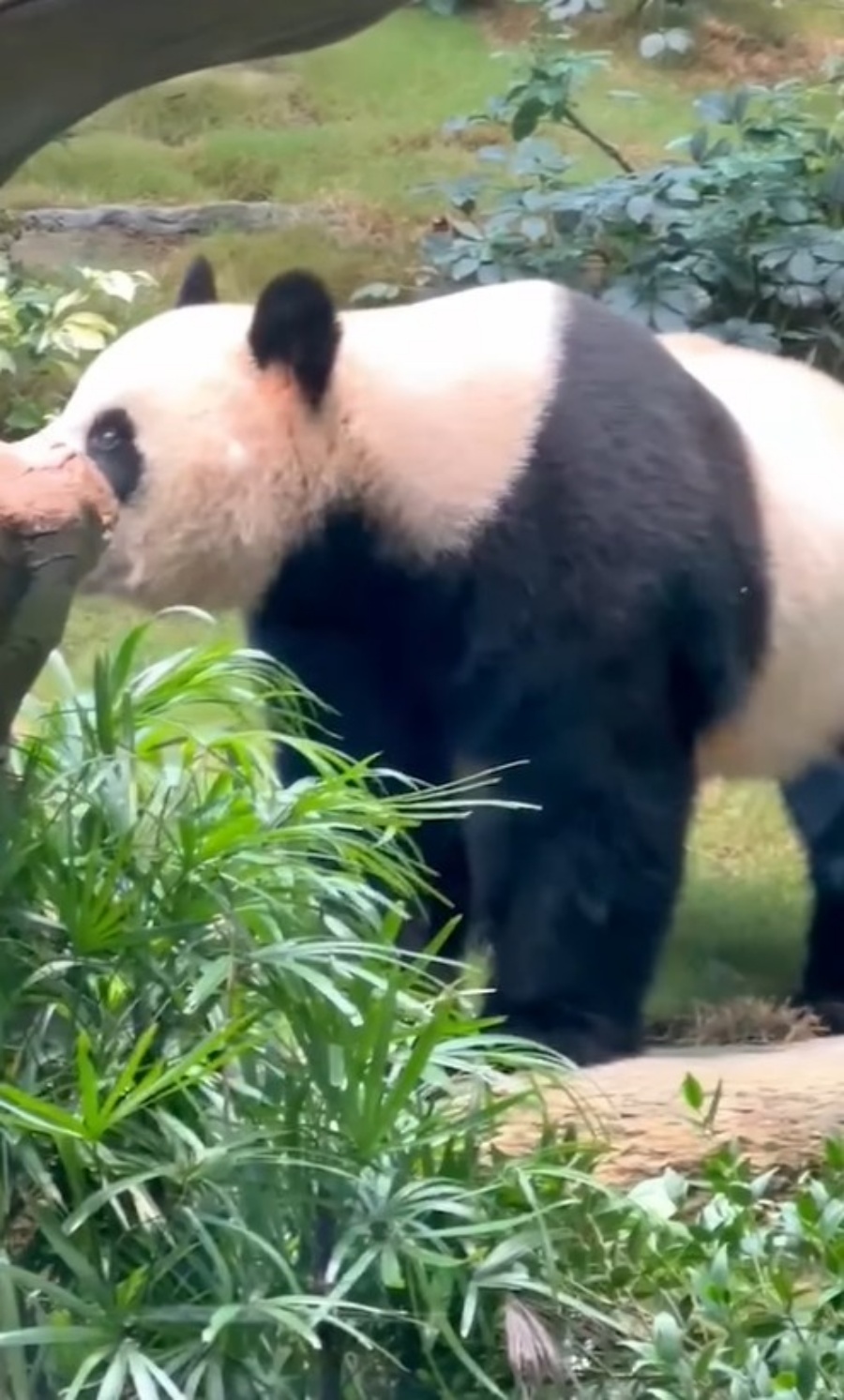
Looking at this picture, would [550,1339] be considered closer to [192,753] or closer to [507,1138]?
[507,1138]

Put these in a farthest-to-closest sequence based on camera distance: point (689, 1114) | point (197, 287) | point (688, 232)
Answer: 1. point (688, 232)
2. point (197, 287)
3. point (689, 1114)

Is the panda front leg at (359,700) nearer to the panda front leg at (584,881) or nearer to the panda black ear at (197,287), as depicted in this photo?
the panda front leg at (584,881)

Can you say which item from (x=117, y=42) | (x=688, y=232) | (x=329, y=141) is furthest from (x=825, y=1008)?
(x=329, y=141)

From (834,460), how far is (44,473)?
1.56 meters

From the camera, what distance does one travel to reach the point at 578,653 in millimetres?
2621

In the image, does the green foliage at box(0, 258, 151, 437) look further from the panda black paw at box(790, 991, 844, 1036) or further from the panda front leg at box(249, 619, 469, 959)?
the panda black paw at box(790, 991, 844, 1036)

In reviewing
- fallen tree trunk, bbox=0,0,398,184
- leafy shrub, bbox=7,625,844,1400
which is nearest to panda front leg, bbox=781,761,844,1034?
leafy shrub, bbox=7,625,844,1400

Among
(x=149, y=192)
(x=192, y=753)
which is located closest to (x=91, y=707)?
(x=192, y=753)

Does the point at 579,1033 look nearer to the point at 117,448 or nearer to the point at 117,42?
the point at 117,448

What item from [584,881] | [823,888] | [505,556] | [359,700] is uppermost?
[505,556]

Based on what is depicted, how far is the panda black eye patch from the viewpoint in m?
2.68

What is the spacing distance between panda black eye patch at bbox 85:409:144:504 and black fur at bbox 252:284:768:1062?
22 cm

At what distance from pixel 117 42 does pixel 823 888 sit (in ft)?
5.90

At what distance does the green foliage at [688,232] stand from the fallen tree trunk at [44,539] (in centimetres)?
246
